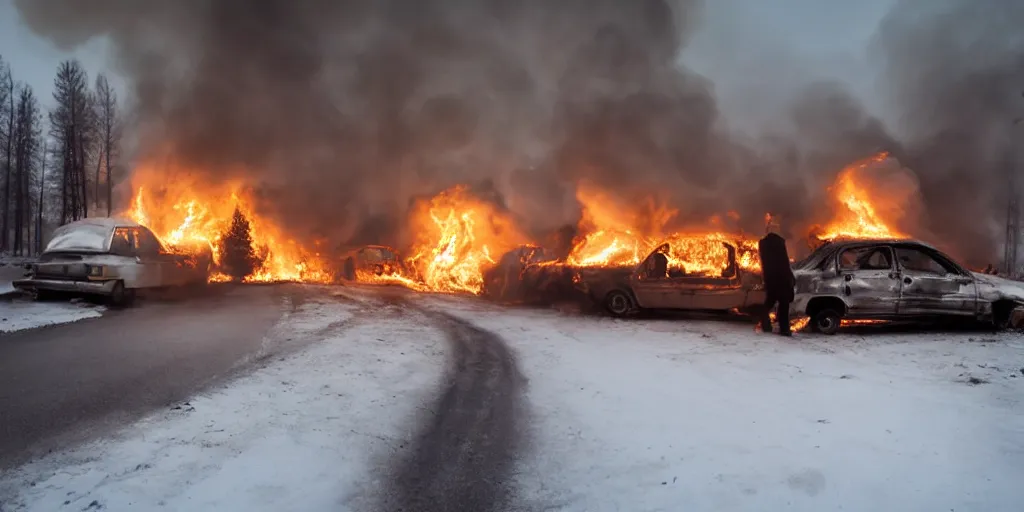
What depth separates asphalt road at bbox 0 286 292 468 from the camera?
159 inches

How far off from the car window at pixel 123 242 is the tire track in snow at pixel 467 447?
301 inches

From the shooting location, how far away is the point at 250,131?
21.0 meters

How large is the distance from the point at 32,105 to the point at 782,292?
48.4 m

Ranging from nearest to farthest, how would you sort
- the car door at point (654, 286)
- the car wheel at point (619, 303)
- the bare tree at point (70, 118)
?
the car door at point (654, 286) → the car wheel at point (619, 303) → the bare tree at point (70, 118)

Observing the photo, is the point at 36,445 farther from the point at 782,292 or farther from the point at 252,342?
the point at 782,292

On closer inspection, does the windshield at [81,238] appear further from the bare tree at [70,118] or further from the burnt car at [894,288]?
the bare tree at [70,118]

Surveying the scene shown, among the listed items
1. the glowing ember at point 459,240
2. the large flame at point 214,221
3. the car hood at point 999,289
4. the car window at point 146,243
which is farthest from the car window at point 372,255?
the car hood at point 999,289

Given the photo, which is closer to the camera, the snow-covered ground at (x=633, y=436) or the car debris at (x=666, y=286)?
the snow-covered ground at (x=633, y=436)

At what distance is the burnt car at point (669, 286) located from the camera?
9766 millimetres

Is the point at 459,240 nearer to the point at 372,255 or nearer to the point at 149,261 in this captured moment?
the point at 372,255

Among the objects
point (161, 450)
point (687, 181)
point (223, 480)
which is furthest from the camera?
point (687, 181)

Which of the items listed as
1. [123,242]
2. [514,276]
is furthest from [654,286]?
[123,242]

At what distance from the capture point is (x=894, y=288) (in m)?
8.27

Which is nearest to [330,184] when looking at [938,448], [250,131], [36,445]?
[250,131]
